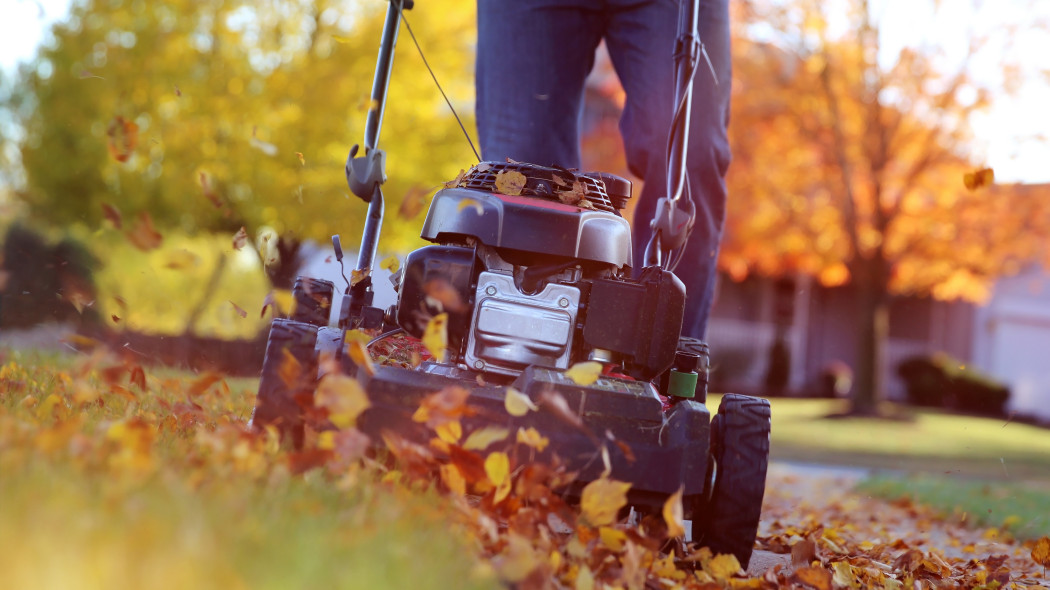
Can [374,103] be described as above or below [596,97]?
below

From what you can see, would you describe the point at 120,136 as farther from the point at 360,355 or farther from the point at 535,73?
the point at 535,73

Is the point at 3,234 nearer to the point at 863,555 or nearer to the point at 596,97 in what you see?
the point at 863,555

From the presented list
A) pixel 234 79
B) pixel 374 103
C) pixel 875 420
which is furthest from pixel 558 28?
pixel 875 420

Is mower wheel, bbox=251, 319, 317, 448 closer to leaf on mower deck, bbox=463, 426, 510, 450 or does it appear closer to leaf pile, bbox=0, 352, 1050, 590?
leaf pile, bbox=0, 352, 1050, 590

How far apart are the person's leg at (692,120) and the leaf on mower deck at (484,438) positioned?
3.32ft

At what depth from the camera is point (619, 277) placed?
2520mm

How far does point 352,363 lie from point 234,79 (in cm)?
859

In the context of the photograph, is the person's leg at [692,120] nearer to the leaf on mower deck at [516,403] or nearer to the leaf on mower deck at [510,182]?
the leaf on mower deck at [510,182]

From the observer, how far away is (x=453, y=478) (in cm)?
207

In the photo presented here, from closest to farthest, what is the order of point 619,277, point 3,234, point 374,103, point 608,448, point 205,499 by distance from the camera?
point 205,499 → point 608,448 → point 619,277 → point 374,103 → point 3,234

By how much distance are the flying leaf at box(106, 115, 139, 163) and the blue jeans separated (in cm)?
103

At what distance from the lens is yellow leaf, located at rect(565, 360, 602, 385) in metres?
2.19

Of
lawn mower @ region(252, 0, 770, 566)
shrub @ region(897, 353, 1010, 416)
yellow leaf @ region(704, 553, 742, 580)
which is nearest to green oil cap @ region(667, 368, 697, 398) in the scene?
lawn mower @ region(252, 0, 770, 566)

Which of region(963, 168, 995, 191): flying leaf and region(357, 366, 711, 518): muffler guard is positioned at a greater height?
region(963, 168, 995, 191): flying leaf
